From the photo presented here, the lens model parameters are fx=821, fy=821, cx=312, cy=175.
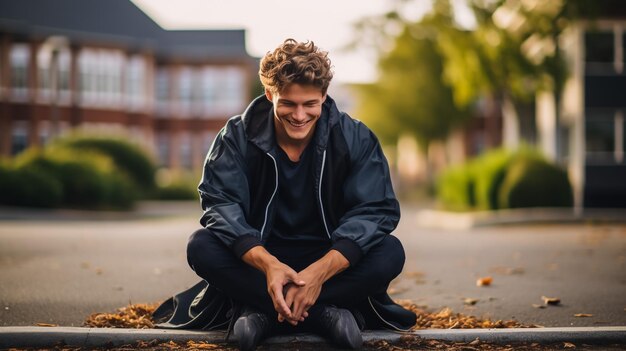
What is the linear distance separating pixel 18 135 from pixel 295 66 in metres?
39.7

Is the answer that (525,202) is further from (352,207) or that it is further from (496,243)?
(352,207)

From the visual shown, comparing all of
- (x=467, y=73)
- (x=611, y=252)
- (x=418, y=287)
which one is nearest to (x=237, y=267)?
(x=418, y=287)

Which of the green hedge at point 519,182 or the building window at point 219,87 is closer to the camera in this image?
the green hedge at point 519,182

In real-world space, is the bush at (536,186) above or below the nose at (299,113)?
below

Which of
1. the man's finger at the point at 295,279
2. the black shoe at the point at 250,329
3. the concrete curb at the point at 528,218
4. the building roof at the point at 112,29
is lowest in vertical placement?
the concrete curb at the point at 528,218

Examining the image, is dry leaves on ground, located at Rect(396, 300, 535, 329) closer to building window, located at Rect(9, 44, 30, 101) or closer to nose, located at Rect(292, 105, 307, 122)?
nose, located at Rect(292, 105, 307, 122)

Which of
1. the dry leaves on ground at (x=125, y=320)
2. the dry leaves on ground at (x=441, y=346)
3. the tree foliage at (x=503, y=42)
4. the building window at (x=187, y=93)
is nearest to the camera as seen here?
the dry leaves on ground at (x=441, y=346)

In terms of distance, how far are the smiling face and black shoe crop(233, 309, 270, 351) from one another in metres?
0.95

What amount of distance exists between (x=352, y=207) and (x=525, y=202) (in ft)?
50.2

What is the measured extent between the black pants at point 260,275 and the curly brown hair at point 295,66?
87cm

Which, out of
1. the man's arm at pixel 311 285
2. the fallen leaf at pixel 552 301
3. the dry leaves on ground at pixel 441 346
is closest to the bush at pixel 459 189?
the fallen leaf at pixel 552 301

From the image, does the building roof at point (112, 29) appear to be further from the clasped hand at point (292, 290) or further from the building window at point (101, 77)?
the clasped hand at point (292, 290)

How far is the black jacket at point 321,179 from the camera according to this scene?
4.24 metres

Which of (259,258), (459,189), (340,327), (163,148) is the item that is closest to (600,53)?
(459,189)
